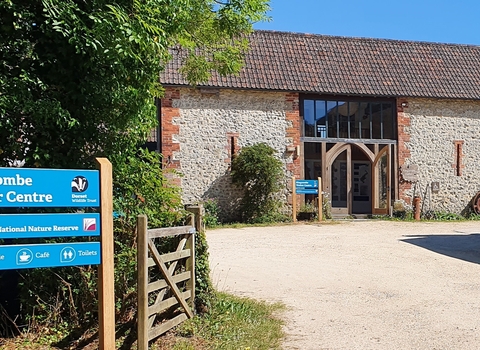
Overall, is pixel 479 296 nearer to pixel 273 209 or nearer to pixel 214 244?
pixel 214 244

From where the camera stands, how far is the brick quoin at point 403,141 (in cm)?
1973

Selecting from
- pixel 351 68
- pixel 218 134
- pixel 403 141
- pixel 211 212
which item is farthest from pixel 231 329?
pixel 351 68

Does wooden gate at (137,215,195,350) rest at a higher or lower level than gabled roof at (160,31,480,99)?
lower

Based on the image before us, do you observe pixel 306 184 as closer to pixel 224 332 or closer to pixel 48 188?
pixel 224 332

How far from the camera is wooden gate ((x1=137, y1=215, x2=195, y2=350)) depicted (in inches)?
167

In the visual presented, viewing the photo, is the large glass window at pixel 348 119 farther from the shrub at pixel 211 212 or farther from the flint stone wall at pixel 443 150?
the shrub at pixel 211 212

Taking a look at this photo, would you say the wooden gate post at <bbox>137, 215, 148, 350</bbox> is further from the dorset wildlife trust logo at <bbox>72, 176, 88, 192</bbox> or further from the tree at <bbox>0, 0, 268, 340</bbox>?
the tree at <bbox>0, 0, 268, 340</bbox>

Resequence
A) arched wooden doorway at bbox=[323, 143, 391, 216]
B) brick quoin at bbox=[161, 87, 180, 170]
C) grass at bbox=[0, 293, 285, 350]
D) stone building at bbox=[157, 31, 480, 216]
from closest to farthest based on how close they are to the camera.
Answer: grass at bbox=[0, 293, 285, 350] < brick quoin at bbox=[161, 87, 180, 170] < stone building at bbox=[157, 31, 480, 216] < arched wooden doorway at bbox=[323, 143, 391, 216]

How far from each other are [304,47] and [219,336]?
16673 millimetres

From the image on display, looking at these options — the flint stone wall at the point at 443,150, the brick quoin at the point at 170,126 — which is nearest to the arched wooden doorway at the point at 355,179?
the flint stone wall at the point at 443,150

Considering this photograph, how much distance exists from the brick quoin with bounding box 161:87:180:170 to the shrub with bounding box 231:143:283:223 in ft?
7.02

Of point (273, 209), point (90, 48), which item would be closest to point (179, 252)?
point (90, 48)

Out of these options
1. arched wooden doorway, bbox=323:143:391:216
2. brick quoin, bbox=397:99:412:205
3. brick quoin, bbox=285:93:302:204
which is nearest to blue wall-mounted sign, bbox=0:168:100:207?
brick quoin, bbox=285:93:302:204

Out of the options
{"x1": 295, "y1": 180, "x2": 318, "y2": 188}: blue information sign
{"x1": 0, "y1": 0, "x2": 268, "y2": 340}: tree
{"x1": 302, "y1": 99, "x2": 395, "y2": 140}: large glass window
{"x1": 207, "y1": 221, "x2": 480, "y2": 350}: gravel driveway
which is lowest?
{"x1": 207, "y1": 221, "x2": 480, "y2": 350}: gravel driveway
